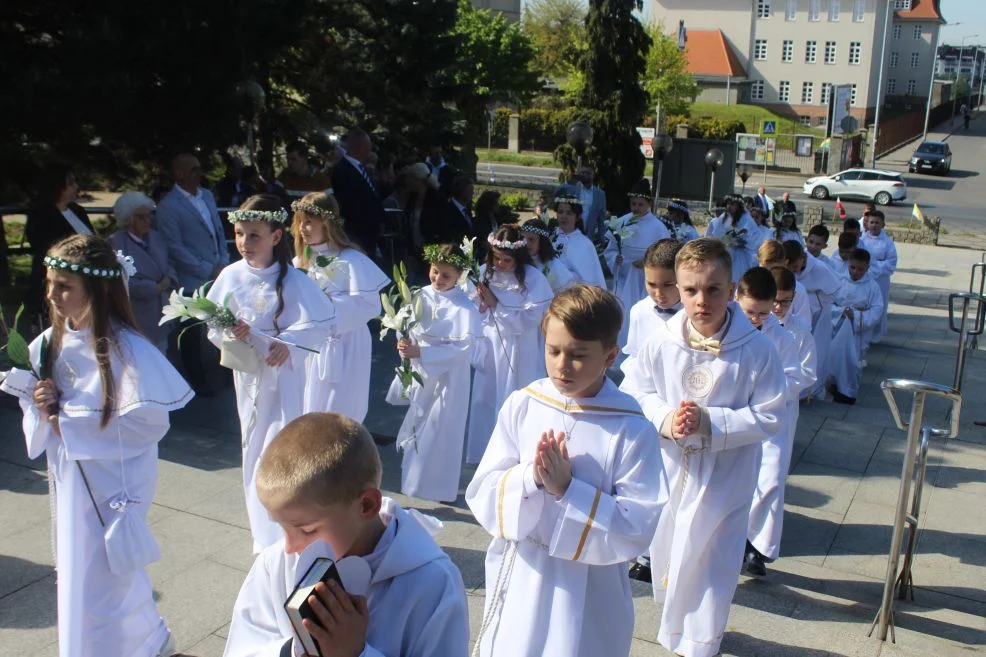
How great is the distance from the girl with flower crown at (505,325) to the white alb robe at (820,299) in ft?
10.6

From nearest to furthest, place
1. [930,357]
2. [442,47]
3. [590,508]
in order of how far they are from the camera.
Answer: [590,508] → [930,357] → [442,47]

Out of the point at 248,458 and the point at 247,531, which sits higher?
the point at 248,458

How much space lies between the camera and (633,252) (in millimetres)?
12852

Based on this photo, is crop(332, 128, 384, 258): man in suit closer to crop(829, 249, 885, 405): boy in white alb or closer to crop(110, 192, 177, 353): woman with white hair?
crop(110, 192, 177, 353): woman with white hair

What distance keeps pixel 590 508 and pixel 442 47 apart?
1755 centimetres

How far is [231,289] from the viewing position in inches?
240

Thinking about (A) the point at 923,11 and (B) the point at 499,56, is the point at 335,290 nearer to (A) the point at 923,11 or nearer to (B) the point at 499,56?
(B) the point at 499,56

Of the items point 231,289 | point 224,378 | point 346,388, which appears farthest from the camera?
point 224,378

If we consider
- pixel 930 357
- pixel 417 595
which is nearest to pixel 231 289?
pixel 417 595

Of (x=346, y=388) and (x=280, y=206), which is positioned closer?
(x=280, y=206)

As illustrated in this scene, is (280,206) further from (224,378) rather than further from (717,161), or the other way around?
(717,161)

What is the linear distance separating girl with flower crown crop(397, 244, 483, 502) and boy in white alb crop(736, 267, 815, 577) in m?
2.17

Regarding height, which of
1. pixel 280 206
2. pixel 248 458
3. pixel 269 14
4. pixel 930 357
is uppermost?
pixel 269 14

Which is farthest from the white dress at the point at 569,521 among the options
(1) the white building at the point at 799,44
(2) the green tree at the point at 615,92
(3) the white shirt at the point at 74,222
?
(1) the white building at the point at 799,44
